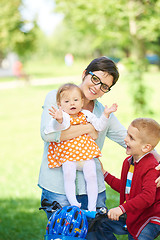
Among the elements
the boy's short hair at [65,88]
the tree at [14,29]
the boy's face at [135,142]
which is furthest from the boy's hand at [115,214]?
the tree at [14,29]

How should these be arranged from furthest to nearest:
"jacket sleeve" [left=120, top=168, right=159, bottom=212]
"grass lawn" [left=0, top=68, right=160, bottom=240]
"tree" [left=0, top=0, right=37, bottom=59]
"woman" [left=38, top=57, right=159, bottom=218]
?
"tree" [left=0, top=0, right=37, bottom=59], "grass lawn" [left=0, top=68, right=160, bottom=240], "woman" [left=38, top=57, right=159, bottom=218], "jacket sleeve" [left=120, top=168, right=159, bottom=212]

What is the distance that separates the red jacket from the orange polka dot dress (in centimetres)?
37

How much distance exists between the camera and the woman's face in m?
3.00

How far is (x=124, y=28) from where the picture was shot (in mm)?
13852

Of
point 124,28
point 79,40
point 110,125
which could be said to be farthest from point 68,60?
point 110,125

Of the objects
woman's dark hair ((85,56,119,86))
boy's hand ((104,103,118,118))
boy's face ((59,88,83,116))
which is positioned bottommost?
boy's hand ((104,103,118,118))

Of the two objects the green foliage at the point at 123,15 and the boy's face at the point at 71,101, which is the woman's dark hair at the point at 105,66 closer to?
the boy's face at the point at 71,101

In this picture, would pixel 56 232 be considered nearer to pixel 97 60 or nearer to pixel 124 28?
pixel 97 60

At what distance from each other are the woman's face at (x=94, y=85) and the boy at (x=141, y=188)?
1.36 ft

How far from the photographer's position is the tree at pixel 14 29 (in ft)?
94.2

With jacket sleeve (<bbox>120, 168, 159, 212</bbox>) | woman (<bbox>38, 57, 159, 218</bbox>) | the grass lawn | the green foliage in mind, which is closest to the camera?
jacket sleeve (<bbox>120, 168, 159, 212</bbox>)

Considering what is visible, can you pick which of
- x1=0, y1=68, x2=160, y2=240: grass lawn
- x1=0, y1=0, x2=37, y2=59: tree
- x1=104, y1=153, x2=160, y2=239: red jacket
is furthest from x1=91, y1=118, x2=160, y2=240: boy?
x1=0, y1=0, x2=37, y2=59: tree

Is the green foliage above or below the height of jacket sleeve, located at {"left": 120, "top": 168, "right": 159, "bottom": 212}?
above

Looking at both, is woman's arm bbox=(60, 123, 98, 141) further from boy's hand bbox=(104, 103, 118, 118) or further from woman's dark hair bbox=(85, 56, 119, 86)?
woman's dark hair bbox=(85, 56, 119, 86)
